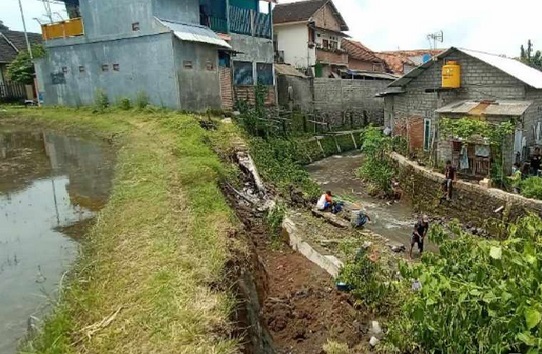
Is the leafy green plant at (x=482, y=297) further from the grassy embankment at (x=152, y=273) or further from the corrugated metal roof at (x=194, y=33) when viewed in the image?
the corrugated metal roof at (x=194, y=33)

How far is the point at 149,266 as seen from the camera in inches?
223

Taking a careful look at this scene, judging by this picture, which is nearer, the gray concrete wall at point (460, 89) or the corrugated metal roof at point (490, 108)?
the corrugated metal roof at point (490, 108)

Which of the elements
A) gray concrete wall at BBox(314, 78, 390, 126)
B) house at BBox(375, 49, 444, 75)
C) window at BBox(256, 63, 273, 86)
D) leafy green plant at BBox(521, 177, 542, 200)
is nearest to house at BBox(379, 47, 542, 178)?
leafy green plant at BBox(521, 177, 542, 200)

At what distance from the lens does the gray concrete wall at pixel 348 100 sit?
1141 inches

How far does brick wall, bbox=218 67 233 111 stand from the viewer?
870 inches

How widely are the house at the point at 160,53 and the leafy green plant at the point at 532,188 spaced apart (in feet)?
45.6

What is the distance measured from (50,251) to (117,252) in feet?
4.89

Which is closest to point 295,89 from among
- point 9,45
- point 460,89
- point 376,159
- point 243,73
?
point 243,73

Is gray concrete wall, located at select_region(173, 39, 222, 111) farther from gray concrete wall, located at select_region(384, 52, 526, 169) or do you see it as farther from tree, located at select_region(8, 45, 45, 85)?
tree, located at select_region(8, 45, 45, 85)

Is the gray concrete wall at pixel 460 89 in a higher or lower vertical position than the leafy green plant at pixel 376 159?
higher

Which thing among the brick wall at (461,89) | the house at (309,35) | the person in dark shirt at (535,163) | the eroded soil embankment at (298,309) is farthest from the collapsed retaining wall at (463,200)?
the house at (309,35)

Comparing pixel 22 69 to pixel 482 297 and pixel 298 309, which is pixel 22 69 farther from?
pixel 482 297

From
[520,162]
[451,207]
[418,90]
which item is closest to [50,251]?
[451,207]

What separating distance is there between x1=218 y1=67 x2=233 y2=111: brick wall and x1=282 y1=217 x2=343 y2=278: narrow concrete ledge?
12.1 meters
